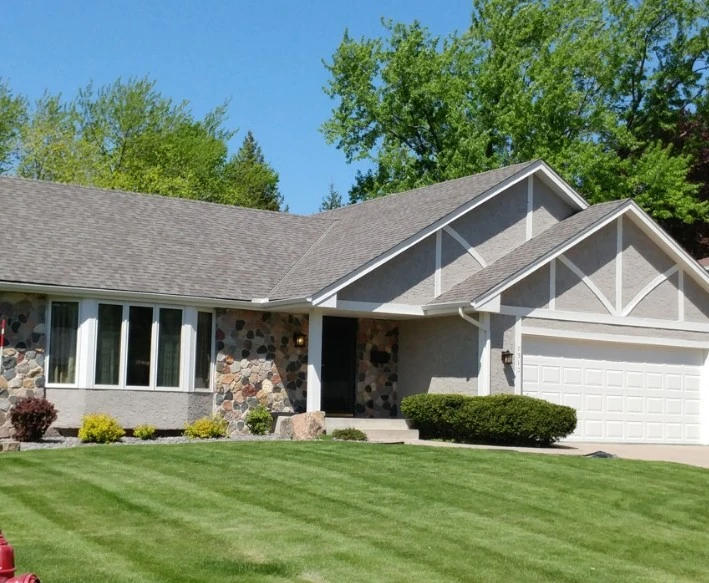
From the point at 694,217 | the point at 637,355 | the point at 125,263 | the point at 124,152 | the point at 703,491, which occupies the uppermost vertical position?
the point at 124,152

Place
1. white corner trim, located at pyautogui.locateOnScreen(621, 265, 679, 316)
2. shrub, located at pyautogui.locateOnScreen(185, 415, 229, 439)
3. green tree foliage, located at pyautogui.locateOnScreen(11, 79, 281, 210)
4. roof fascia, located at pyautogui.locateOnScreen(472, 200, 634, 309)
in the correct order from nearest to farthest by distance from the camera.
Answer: shrub, located at pyautogui.locateOnScreen(185, 415, 229, 439) < roof fascia, located at pyautogui.locateOnScreen(472, 200, 634, 309) < white corner trim, located at pyautogui.locateOnScreen(621, 265, 679, 316) < green tree foliage, located at pyautogui.locateOnScreen(11, 79, 281, 210)

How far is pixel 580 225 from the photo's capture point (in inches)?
901

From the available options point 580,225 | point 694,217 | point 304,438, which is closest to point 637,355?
point 580,225

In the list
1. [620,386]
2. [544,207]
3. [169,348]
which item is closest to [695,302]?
[620,386]

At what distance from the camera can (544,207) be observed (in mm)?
24312

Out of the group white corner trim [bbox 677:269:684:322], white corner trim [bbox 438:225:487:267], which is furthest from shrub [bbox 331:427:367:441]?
white corner trim [bbox 677:269:684:322]

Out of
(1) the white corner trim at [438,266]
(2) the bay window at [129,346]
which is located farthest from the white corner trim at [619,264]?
(2) the bay window at [129,346]

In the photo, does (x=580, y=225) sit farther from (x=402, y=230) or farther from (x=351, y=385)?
(x=351, y=385)

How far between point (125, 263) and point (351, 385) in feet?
18.1

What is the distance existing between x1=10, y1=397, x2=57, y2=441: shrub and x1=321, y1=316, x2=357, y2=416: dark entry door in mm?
6526

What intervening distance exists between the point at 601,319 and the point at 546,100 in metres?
15.4

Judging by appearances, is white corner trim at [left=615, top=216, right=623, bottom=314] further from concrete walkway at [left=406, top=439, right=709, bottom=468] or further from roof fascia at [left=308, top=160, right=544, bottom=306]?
concrete walkway at [left=406, top=439, right=709, bottom=468]

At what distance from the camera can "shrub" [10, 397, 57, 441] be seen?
61.1ft

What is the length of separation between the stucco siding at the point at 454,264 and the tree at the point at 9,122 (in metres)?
28.5
